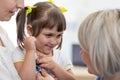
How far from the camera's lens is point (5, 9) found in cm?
125

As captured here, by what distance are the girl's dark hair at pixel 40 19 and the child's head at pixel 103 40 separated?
387 millimetres

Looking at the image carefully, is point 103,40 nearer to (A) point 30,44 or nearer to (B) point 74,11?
(A) point 30,44

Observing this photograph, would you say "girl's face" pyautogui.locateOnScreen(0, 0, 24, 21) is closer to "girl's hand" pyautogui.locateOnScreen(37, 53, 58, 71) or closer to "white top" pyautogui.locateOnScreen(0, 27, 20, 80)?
"white top" pyautogui.locateOnScreen(0, 27, 20, 80)

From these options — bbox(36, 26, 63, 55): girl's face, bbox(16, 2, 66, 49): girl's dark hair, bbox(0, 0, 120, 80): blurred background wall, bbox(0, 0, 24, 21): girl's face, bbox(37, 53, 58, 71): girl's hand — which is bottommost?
bbox(0, 0, 120, 80): blurred background wall

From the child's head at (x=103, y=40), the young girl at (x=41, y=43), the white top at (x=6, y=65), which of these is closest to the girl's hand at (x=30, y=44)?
A: the young girl at (x=41, y=43)

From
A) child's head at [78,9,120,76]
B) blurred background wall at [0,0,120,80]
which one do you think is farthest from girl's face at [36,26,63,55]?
blurred background wall at [0,0,120,80]

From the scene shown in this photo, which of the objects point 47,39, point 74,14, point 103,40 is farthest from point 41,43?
point 74,14

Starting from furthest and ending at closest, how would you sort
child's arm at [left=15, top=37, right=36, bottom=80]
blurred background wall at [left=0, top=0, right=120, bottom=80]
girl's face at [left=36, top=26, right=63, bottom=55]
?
blurred background wall at [left=0, top=0, right=120, bottom=80]
girl's face at [left=36, top=26, right=63, bottom=55]
child's arm at [left=15, top=37, right=36, bottom=80]

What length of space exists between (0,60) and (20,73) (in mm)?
107

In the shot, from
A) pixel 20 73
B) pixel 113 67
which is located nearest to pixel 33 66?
pixel 20 73

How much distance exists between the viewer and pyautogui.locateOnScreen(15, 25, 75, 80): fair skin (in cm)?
118

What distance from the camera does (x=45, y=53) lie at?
1315 millimetres

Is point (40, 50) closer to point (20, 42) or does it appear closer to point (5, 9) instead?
point (20, 42)

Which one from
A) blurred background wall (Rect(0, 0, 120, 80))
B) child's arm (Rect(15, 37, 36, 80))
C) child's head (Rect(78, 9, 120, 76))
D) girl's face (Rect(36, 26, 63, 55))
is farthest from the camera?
blurred background wall (Rect(0, 0, 120, 80))
